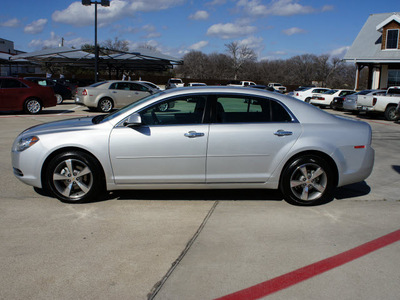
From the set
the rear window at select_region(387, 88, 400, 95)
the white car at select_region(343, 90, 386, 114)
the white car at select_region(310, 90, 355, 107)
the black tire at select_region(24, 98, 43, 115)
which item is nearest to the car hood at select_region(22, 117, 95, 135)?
the black tire at select_region(24, 98, 43, 115)

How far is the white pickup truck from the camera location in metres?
18.2

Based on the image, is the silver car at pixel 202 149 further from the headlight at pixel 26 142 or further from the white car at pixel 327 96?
the white car at pixel 327 96

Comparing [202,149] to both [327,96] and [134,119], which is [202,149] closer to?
[134,119]

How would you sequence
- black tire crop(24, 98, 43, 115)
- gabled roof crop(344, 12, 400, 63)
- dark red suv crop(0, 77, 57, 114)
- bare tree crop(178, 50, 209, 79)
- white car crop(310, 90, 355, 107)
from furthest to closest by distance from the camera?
bare tree crop(178, 50, 209, 79), gabled roof crop(344, 12, 400, 63), white car crop(310, 90, 355, 107), black tire crop(24, 98, 43, 115), dark red suv crop(0, 77, 57, 114)

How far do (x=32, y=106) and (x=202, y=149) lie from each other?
1397 cm

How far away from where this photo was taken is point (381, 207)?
5305mm

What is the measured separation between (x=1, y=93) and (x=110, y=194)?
12.4 metres

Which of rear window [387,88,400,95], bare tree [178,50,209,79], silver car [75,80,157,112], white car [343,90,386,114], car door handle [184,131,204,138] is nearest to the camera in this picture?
car door handle [184,131,204,138]

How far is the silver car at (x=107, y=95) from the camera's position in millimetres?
18031

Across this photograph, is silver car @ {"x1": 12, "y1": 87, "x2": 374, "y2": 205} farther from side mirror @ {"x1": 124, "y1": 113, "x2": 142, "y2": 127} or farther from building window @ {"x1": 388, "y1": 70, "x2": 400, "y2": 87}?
building window @ {"x1": 388, "y1": 70, "x2": 400, "y2": 87}

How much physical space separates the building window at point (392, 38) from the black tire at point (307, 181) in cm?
3082

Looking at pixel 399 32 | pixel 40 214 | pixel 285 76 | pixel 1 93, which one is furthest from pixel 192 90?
pixel 285 76

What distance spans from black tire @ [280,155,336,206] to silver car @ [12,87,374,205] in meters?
0.01

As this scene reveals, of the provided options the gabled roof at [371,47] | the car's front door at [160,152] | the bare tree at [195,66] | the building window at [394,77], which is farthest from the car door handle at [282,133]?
the bare tree at [195,66]
